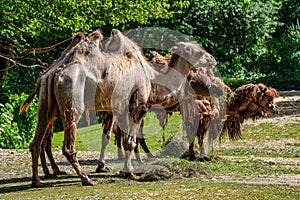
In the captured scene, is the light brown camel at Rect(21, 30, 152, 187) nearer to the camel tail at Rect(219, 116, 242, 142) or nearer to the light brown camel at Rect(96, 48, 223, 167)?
the light brown camel at Rect(96, 48, 223, 167)

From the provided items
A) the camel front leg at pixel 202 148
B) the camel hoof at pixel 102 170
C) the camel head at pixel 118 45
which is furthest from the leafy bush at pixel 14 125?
the camel head at pixel 118 45

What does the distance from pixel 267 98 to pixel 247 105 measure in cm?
50

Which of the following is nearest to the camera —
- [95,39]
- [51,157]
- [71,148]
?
[71,148]

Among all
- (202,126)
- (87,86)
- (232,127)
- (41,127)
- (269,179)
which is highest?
(87,86)

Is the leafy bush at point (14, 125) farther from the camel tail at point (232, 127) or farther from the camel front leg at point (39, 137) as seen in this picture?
the camel front leg at point (39, 137)

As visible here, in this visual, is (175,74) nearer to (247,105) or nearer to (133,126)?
(133,126)

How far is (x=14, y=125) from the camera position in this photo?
1781cm

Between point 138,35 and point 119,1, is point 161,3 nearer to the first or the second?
point 119,1

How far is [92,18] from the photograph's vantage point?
1677cm

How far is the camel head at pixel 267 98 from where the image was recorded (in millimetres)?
15086

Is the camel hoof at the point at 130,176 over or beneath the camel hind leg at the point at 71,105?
beneath


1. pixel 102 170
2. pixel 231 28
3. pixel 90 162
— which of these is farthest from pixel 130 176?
pixel 231 28

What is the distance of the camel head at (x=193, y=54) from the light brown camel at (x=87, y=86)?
926 mm

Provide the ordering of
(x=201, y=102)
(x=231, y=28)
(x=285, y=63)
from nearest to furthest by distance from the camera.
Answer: (x=201, y=102)
(x=231, y=28)
(x=285, y=63)
